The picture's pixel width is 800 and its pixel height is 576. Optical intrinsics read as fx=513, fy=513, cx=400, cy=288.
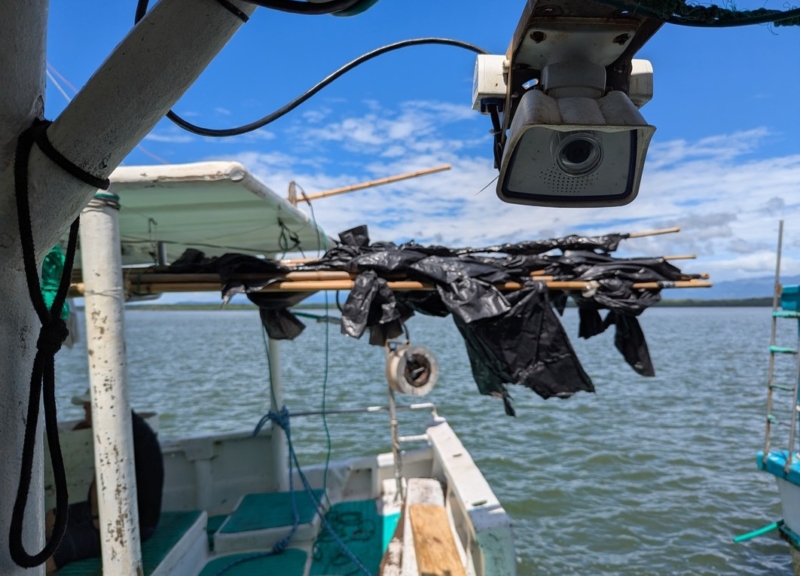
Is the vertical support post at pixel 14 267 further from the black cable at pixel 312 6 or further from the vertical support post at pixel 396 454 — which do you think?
the vertical support post at pixel 396 454

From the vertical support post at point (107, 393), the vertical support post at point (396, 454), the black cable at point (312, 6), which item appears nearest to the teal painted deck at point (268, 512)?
the vertical support post at point (396, 454)

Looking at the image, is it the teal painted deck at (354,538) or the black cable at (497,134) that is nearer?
the black cable at (497,134)

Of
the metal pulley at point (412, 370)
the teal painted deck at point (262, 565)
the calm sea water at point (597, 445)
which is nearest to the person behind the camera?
the teal painted deck at point (262, 565)

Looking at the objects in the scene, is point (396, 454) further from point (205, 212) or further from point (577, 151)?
point (577, 151)

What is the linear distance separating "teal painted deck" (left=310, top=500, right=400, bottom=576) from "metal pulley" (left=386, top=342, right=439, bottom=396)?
1419mm

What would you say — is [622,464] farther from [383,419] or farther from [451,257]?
[451,257]

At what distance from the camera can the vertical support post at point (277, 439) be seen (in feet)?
19.1

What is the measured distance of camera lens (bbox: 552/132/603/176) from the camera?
1616 mm

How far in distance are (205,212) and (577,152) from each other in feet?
10.4

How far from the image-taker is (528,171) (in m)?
1.68

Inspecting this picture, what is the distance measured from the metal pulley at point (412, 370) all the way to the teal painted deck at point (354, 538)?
1419mm

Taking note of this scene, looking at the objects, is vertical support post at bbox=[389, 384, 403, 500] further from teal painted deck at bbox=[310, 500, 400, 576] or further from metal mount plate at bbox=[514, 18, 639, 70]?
metal mount plate at bbox=[514, 18, 639, 70]

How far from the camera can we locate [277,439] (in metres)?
5.83

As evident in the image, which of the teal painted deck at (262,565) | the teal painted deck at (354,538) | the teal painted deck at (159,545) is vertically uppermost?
the teal painted deck at (159,545)
